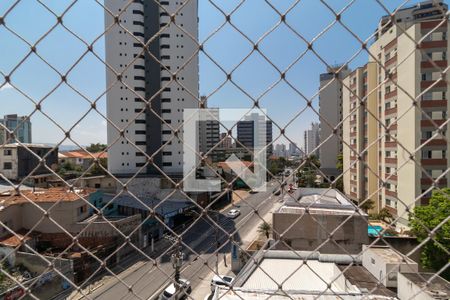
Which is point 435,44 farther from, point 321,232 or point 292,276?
point 292,276

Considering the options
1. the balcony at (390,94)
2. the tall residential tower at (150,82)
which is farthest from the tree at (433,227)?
the tall residential tower at (150,82)

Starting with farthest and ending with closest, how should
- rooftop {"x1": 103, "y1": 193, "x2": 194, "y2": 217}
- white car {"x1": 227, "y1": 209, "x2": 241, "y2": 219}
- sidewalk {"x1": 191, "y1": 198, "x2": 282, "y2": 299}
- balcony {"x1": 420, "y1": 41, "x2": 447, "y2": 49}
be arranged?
white car {"x1": 227, "y1": 209, "x2": 241, "y2": 219}, rooftop {"x1": 103, "y1": 193, "x2": 194, "y2": 217}, balcony {"x1": 420, "y1": 41, "x2": 447, "y2": 49}, sidewalk {"x1": 191, "y1": 198, "x2": 282, "y2": 299}

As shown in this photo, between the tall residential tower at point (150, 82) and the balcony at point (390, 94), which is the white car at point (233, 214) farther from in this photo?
the balcony at point (390, 94)

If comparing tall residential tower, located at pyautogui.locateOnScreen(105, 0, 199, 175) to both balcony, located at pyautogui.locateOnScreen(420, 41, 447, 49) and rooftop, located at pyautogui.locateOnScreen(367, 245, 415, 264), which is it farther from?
rooftop, located at pyautogui.locateOnScreen(367, 245, 415, 264)

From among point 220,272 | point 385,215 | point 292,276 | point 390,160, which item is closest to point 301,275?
point 292,276

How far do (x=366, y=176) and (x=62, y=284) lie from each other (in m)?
8.18

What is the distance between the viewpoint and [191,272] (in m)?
5.57

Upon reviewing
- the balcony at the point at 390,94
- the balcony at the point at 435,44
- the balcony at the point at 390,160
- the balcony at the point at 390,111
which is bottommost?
the balcony at the point at 390,160

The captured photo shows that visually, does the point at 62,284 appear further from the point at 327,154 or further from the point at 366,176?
the point at 327,154

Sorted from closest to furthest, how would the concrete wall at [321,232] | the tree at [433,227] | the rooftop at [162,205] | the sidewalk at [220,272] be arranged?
the tree at [433,227] < the concrete wall at [321,232] < the sidewalk at [220,272] < the rooftop at [162,205]

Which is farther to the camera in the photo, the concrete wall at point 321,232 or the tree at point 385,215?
the tree at point 385,215

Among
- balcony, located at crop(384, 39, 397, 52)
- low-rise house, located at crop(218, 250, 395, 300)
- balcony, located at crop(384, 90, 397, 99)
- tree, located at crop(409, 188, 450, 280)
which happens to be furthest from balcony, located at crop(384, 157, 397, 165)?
low-rise house, located at crop(218, 250, 395, 300)

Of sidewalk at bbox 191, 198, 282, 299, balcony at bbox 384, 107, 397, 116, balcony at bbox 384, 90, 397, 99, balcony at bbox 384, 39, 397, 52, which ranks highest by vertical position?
balcony at bbox 384, 39, 397, 52

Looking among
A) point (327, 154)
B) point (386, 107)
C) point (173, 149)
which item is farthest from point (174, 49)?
point (327, 154)
